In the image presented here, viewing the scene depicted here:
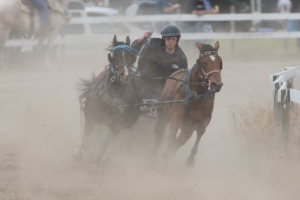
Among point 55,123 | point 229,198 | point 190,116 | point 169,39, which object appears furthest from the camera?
point 55,123

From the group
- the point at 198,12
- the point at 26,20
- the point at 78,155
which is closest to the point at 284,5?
the point at 198,12

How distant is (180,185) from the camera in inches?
296

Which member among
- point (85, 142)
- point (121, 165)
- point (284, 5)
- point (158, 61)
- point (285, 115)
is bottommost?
point (121, 165)

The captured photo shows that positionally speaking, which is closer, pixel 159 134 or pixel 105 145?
pixel 105 145

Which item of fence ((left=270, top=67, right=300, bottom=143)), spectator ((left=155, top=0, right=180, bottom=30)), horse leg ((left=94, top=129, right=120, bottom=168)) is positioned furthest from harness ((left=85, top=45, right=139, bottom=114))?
spectator ((left=155, top=0, right=180, bottom=30))

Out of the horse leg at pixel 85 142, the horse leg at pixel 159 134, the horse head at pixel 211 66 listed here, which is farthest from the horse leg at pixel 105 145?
the horse head at pixel 211 66

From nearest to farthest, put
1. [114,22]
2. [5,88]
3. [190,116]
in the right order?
[190,116], [5,88], [114,22]

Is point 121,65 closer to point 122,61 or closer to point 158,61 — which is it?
point 122,61

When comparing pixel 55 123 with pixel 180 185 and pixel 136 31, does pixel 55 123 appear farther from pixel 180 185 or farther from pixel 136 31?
pixel 136 31

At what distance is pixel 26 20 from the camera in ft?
52.7

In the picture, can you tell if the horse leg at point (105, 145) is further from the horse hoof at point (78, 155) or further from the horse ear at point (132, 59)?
the horse ear at point (132, 59)

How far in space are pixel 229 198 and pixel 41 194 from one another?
2.05 m

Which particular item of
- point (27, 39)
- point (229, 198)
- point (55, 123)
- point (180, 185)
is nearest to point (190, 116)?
point (180, 185)

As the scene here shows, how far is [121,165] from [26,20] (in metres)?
8.61
